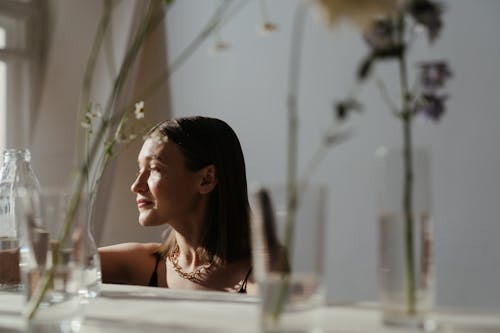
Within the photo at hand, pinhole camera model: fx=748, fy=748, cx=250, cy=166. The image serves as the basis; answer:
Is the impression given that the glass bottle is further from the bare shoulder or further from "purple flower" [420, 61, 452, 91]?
the bare shoulder

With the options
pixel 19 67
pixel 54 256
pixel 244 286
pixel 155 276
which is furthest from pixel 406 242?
pixel 19 67

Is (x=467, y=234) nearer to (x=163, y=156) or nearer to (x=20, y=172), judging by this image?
(x=163, y=156)

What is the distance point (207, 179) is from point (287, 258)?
4.69 ft

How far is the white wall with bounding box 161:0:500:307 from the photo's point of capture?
278 cm

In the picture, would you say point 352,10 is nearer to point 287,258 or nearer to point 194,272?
point 287,258

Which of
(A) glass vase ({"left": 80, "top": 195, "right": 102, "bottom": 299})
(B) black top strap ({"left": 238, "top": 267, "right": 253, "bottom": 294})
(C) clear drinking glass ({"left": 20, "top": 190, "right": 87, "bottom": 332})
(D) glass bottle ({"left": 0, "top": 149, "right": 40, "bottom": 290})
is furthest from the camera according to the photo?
(B) black top strap ({"left": 238, "top": 267, "right": 253, "bottom": 294})

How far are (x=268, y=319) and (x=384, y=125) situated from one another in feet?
7.54

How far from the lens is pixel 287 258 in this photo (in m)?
0.68

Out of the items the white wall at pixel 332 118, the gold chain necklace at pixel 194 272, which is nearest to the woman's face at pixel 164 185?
the gold chain necklace at pixel 194 272

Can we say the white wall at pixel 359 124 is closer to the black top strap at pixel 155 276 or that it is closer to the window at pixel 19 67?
the window at pixel 19 67

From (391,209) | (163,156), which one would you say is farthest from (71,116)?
(391,209)

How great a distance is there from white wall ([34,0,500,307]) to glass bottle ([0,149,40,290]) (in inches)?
62.1

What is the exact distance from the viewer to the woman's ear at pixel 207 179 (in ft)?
6.85

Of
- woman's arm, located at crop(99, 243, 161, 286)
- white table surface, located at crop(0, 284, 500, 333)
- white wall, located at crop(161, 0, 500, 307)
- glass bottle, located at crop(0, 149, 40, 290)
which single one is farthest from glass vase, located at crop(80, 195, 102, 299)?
white wall, located at crop(161, 0, 500, 307)
